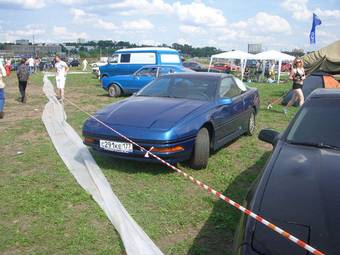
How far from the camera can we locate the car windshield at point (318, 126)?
3.49 m

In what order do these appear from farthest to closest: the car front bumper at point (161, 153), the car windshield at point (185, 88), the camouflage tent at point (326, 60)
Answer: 1. the camouflage tent at point (326, 60)
2. the car windshield at point (185, 88)
3. the car front bumper at point (161, 153)

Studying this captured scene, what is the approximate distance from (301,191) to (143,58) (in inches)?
731

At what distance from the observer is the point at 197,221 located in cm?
403

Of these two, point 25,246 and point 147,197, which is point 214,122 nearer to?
point 147,197

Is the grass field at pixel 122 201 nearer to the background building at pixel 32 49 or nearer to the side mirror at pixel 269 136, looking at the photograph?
the side mirror at pixel 269 136

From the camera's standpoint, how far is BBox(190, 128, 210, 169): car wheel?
5.46 m

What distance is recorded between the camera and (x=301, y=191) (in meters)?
2.62

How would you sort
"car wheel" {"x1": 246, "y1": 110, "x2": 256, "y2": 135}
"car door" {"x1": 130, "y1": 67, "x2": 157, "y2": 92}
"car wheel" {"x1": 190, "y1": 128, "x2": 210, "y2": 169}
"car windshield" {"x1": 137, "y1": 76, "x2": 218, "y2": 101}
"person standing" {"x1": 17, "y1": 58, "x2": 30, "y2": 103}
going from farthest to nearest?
"car door" {"x1": 130, "y1": 67, "x2": 157, "y2": 92}
"person standing" {"x1": 17, "y1": 58, "x2": 30, "y2": 103}
"car wheel" {"x1": 246, "y1": 110, "x2": 256, "y2": 135}
"car windshield" {"x1": 137, "y1": 76, "x2": 218, "y2": 101}
"car wheel" {"x1": 190, "y1": 128, "x2": 210, "y2": 169}

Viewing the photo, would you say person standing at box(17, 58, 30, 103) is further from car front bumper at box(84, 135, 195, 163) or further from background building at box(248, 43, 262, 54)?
background building at box(248, 43, 262, 54)

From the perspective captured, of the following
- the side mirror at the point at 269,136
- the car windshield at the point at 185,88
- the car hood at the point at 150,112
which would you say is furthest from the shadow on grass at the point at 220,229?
the car windshield at the point at 185,88

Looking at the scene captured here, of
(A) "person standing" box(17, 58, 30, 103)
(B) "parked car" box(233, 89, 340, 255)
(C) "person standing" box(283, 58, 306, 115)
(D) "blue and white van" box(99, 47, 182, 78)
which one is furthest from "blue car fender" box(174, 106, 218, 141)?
(D) "blue and white van" box(99, 47, 182, 78)

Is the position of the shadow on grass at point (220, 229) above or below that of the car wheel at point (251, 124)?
below

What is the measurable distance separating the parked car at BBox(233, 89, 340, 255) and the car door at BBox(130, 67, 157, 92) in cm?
1144

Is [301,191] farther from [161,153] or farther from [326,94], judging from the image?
[161,153]
